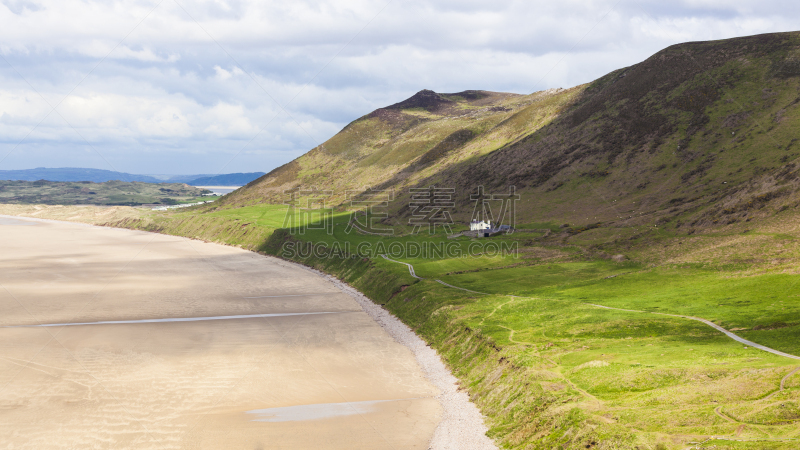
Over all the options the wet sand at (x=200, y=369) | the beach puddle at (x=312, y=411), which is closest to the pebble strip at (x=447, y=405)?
the wet sand at (x=200, y=369)

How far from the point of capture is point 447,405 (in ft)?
127

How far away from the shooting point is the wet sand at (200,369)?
3403cm

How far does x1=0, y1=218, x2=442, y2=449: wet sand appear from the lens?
34.0m

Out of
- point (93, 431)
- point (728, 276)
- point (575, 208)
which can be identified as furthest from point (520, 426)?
point (575, 208)

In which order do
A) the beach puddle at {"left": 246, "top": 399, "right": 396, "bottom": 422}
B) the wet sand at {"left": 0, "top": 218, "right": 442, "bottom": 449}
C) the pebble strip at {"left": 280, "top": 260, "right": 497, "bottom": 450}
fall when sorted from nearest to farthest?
the pebble strip at {"left": 280, "top": 260, "right": 497, "bottom": 450}
the wet sand at {"left": 0, "top": 218, "right": 442, "bottom": 449}
the beach puddle at {"left": 246, "top": 399, "right": 396, "bottom": 422}

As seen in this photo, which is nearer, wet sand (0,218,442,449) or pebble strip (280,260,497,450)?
pebble strip (280,260,497,450)

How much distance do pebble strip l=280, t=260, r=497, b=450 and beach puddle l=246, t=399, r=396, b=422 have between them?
220 inches

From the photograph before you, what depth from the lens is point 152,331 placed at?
56.5 m

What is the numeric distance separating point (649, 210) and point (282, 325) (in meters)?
70.5

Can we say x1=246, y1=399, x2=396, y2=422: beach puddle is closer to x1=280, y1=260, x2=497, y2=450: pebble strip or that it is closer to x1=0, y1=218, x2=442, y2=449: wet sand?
x1=0, y1=218, x2=442, y2=449: wet sand

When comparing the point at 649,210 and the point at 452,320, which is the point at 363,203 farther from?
the point at 452,320

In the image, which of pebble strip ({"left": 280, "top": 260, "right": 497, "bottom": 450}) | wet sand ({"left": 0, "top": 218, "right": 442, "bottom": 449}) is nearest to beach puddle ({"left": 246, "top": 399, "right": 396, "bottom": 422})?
wet sand ({"left": 0, "top": 218, "right": 442, "bottom": 449})

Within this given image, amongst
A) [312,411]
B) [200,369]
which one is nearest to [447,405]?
[312,411]

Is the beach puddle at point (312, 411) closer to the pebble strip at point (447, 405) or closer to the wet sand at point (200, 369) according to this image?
the wet sand at point (200, 369)
